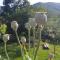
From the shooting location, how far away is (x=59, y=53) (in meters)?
8.30

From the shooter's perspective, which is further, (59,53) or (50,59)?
(59,53)

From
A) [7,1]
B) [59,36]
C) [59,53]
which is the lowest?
[59,53]

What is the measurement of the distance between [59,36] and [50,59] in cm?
614

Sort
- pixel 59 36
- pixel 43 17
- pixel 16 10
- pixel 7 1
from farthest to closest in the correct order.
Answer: pixel 7 1
pixel 16 10
pixel 59 36
pixel 43 17

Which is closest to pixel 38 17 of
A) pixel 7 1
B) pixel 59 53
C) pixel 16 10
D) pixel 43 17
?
pixel 43 17

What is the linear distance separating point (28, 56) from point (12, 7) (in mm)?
9465

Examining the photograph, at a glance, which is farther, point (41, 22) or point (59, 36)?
point (59, 36)

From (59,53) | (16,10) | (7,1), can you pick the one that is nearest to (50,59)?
(59,53)

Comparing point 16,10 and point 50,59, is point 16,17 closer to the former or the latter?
point 16,10

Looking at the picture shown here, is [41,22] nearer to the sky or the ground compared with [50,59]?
nearer to the sky

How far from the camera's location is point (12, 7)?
10281mm

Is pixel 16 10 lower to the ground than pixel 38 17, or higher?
lower

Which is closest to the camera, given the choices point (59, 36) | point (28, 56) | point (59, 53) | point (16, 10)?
point (28, 56)

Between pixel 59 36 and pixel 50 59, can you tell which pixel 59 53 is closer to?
pixel 59 36
